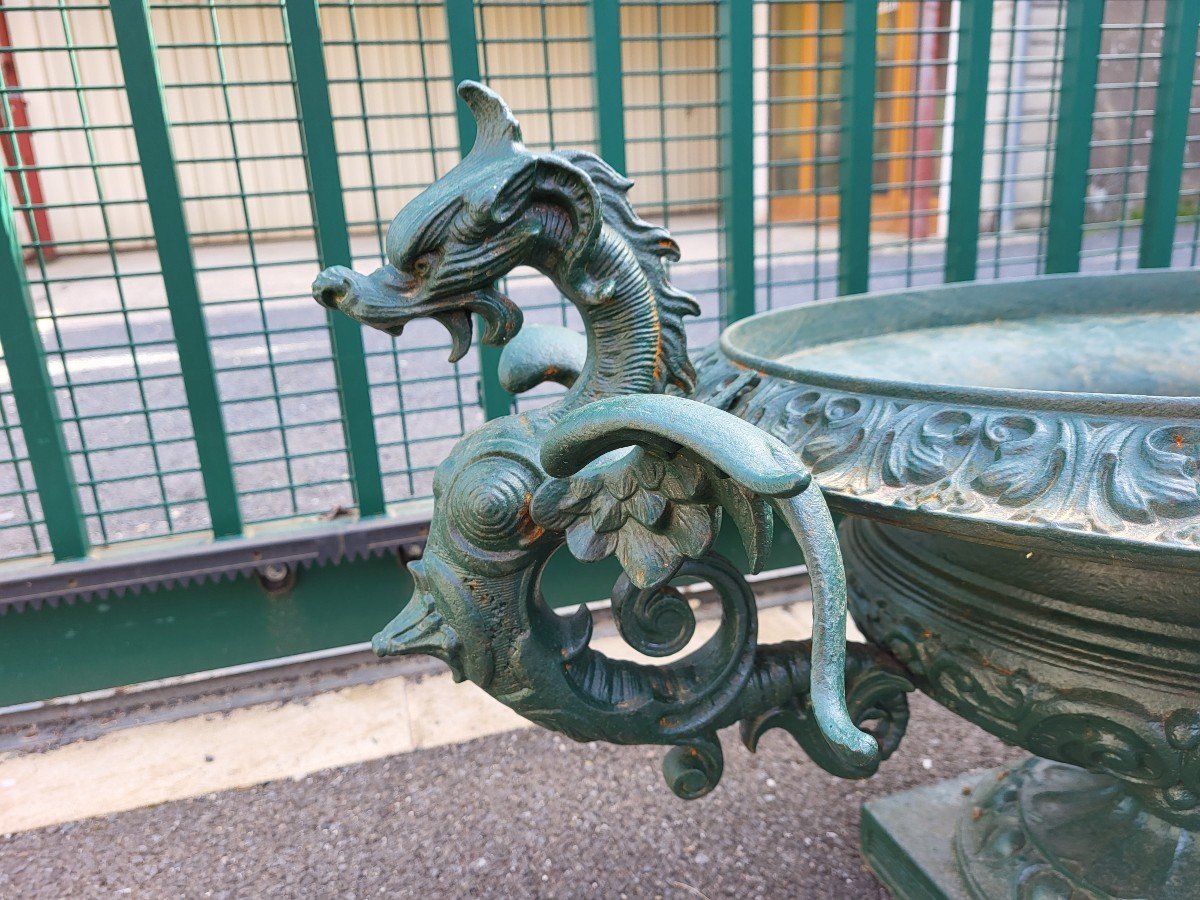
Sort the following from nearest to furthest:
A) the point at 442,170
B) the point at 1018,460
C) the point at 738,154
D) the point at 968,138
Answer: the point at 1018,460
the point at 738,154
the point at 968,138
the point at 442,170

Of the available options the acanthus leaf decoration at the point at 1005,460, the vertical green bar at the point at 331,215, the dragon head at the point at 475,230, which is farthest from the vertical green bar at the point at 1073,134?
the dragon head at the point at 475,230

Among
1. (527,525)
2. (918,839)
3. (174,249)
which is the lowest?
(918,839)

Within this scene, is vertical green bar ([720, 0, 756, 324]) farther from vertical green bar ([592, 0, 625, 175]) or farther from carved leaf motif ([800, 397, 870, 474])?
carved leaf motif ([800, 397, 870, 474])

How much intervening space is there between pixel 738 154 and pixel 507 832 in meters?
1.91

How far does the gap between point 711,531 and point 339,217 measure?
1.78m

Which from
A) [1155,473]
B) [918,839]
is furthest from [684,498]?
[918,839]

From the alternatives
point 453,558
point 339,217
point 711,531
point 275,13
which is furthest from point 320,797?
point 275,13

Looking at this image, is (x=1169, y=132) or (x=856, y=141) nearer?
(x=856, y=141)

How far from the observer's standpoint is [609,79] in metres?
2.52

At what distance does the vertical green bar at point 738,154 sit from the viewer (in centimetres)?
257

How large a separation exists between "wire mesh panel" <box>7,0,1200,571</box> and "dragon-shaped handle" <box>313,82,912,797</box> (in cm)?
116

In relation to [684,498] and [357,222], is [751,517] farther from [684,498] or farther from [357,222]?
[357,222]

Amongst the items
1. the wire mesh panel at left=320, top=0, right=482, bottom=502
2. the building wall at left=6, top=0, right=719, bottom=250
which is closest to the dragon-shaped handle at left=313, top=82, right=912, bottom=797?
the wire mesh panel at left=320, top=0, right=482, bottom=502

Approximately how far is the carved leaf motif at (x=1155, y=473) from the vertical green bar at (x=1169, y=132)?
8.60ft
